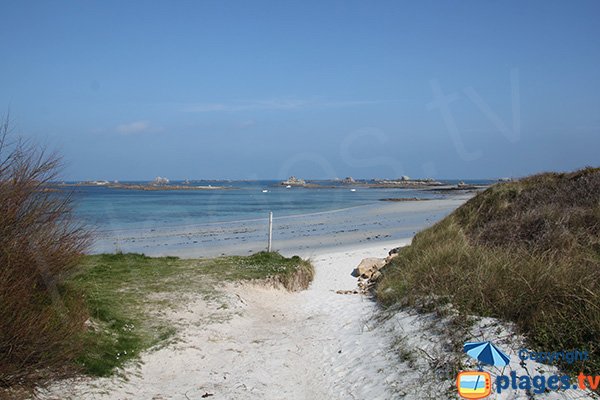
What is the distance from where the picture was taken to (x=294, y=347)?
28.6 feet

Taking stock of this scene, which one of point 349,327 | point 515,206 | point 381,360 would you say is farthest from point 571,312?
point 515,206

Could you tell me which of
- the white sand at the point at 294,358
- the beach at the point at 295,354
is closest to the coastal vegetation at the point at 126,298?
the beach at the point at 295,354

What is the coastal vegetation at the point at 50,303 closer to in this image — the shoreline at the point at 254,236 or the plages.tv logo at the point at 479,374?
the plages.tv logo at the point at 479,374

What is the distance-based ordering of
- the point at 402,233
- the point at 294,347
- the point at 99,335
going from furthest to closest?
the point at 402,233 → the point at 294,347 → the point at 99,335

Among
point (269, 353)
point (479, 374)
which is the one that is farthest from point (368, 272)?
point (479, 374)

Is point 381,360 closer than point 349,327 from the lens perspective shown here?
Yes

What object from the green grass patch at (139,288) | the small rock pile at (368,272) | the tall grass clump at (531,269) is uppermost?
the tall grass clump at (531,269)

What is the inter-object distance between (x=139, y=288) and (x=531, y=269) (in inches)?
335

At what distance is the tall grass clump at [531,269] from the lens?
565cm

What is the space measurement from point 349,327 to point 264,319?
7.08ft

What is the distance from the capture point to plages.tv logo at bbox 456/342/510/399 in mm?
5023

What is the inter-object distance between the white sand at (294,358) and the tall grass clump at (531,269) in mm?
466

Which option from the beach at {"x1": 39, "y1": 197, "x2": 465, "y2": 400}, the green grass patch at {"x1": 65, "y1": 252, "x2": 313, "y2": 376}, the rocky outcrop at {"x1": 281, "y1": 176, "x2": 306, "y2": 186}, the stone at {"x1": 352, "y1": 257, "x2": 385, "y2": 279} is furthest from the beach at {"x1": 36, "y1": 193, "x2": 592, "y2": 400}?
the rocky outcrop at {"x1": 281, "y1": 176, "x2": 306, "y2": 186}

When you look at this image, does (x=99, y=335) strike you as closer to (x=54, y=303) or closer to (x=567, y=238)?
(x=54, y=303)
